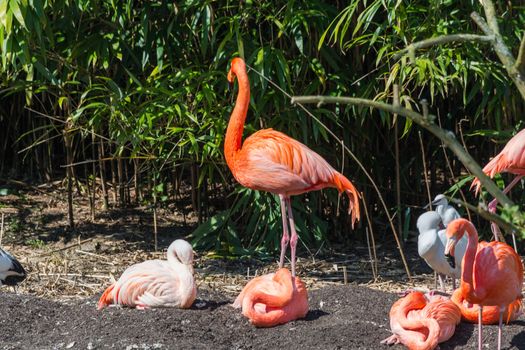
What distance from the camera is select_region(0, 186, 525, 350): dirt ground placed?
4.17 m

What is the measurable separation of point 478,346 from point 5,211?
4.42 metres

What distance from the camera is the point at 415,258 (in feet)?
21.0

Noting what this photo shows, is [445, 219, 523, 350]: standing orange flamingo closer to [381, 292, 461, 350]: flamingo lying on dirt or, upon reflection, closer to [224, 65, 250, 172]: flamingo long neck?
[381, 292, 461, 350]: flamingo lying on dirt

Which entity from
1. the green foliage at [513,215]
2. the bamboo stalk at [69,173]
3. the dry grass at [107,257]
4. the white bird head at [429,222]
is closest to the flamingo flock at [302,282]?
the white bird head at [429,222]

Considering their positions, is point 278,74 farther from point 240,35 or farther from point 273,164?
point 273,164

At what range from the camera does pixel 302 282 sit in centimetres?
458

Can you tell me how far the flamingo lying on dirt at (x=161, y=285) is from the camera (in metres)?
4.42

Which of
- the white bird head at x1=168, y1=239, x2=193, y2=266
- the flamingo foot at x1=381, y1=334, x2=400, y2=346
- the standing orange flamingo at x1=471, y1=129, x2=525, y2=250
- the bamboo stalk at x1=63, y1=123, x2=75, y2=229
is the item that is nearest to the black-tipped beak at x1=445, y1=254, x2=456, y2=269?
the standing orange flamingo at x1=471, y1=129, x2=525, y2=250

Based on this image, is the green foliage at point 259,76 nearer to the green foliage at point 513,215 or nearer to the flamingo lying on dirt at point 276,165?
the flamingo lying on dirt at point 276,165

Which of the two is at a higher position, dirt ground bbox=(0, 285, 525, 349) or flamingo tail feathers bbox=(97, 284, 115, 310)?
flamingo tail feathers bbox=(97, 284, 115, 310)

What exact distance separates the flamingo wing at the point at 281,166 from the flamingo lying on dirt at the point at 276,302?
0.56 metres

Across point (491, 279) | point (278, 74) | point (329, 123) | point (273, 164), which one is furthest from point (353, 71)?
point (491, 279)

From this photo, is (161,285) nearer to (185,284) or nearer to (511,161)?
(185,284)

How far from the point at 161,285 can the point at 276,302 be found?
1.80ft
